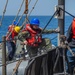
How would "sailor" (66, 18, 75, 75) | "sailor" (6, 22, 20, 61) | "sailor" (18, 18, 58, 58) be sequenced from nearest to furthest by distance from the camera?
"sailor" (66, 18, 75, 75), "sailor" (18, 18, 58, 58), "sailor" (6, 22, 20, 61)

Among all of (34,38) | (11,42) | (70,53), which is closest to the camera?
(70,53)

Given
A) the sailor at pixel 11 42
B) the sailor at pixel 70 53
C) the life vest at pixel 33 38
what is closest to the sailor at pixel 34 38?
the life vest at pixel 33 38

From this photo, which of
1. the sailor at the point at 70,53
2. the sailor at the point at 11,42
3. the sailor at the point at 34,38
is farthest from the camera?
the sailor at the point at 11,42

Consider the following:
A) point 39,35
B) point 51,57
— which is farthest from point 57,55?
point 39,35

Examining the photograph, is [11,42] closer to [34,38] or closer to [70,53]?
[34,38]

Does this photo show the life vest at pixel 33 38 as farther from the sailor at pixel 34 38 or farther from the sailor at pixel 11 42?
the sailor at pixel 11 42

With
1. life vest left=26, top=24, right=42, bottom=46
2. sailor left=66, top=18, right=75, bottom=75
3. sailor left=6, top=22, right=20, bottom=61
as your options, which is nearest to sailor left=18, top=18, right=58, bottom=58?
life vest left=26, top=24, right=42, bottom=46

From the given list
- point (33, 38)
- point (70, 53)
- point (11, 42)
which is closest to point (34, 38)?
point (33, 38)

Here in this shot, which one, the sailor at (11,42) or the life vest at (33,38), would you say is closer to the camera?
the life vest at (33,38)

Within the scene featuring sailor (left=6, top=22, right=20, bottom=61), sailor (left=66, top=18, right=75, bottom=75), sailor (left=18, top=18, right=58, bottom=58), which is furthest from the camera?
sailor (left=6, top=22, right=20, bottom=61)

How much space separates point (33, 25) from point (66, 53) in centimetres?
243

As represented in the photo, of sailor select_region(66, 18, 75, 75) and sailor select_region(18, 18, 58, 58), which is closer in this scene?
sailor select_region(66, 18, 75, 75)

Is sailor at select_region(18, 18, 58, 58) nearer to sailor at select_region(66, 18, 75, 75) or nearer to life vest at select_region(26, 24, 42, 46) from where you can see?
life vest at select_region(26, 24, 42, 46)

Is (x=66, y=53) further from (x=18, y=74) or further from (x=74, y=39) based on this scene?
(x=18, y=74)
